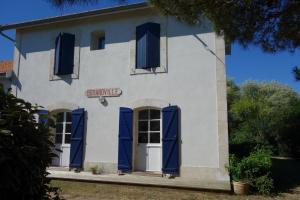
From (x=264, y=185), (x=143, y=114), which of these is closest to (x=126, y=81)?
(x=143, y=114)

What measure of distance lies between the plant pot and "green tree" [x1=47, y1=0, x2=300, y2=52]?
3.28 m

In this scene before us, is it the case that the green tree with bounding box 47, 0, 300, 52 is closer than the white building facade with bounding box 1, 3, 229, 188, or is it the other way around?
the green tree with bounding box 47, 0, 300, 52

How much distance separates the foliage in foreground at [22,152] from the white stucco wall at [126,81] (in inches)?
246

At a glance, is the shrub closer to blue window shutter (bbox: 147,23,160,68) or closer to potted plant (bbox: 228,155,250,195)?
potted plant (bbox: 228,155,250,195)

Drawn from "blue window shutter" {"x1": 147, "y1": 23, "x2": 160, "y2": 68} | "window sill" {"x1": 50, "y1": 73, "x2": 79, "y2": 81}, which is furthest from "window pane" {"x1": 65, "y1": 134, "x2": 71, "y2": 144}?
"blue window shutter" {"x1": 147, "y1": 23, "x2": 160, "y2": 68}

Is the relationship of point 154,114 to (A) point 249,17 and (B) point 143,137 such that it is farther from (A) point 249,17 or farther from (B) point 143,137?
(A) point 249,17

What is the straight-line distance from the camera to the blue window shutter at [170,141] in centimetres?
870

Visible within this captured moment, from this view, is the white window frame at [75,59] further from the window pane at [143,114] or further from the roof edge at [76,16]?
the window pane at [143,114]

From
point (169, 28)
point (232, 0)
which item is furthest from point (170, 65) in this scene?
point (232, 0)

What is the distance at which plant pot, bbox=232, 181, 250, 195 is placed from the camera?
23.3 ft

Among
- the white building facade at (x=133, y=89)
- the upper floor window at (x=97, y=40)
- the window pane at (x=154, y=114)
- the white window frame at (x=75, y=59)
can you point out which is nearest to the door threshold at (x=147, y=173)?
the white building facade at (x=133, y=89)

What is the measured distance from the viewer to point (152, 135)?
941 cm

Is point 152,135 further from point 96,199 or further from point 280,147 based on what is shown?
point 280,147

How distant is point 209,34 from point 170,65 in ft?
4.74
